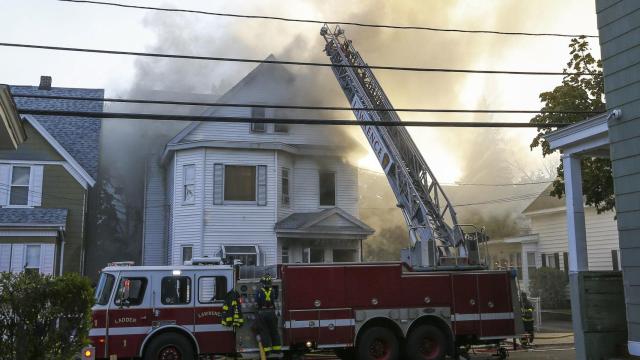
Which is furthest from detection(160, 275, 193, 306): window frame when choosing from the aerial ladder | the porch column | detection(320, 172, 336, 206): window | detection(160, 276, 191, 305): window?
detection(320, 172, 336, 206): window

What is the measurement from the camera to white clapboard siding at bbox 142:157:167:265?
2242 centimetres

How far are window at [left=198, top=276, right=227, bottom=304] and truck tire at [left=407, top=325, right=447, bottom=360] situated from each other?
11.6 ft

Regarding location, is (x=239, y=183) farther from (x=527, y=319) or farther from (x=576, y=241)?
(x=576, y=241)

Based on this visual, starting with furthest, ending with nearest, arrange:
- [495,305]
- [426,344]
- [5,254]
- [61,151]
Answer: [61,151] → [5,254] → [495,305] → [426,344]

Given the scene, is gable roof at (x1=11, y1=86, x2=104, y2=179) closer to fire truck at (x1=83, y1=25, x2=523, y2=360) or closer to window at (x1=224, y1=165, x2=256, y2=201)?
window at (x1=224, y1=165, x2=256, y2=201)

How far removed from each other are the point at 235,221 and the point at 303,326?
9.36 metres

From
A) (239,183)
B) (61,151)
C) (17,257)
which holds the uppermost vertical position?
(61,151)

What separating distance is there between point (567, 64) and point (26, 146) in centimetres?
1590

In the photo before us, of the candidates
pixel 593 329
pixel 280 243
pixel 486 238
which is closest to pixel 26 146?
pixel 280 243

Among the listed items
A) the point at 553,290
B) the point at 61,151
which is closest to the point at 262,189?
the point at 61,151

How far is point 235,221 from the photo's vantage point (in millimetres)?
19469

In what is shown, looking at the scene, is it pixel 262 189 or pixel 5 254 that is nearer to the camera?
pixel 5 254

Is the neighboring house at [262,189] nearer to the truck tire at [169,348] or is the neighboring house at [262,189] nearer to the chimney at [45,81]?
the chimney at [45,81]

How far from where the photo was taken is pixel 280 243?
65.3ft
